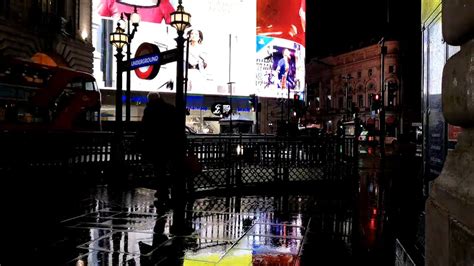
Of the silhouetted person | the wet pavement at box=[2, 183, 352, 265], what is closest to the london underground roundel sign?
the silhouetted person

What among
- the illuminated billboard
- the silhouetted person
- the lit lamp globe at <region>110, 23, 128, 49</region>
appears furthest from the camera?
the illuminated billboard

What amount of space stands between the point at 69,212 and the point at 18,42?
21.0 meters

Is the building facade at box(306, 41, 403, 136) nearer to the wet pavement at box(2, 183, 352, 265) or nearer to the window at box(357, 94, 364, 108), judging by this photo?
the window at box(357, 94, 364, 108)

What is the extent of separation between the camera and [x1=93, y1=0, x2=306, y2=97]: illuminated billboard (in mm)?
34281

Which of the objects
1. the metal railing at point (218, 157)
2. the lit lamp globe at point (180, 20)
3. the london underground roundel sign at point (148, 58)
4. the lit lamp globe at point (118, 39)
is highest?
the lit lamp globe at point (118, 39)

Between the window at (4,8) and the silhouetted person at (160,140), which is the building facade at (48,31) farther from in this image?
the silhouetted person at (160,140)

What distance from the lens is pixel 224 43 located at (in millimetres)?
37812

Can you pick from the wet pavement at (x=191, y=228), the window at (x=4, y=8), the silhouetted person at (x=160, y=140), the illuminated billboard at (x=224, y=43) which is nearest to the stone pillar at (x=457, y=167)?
the wet pavement at (x=191, y=228)

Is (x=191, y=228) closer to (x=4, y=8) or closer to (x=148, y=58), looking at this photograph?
(x=148, y=58)

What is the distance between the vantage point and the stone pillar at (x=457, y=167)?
80.4 inches

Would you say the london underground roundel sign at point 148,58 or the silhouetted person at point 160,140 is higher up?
the london underground roundel sign at point 148,58

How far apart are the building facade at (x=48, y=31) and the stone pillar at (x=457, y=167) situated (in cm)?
2484

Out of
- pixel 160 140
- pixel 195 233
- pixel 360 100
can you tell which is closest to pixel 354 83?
pixel 360 100

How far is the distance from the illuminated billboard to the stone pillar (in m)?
28.4
